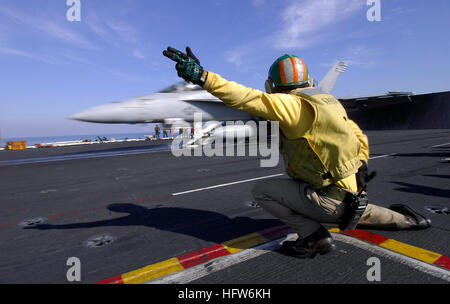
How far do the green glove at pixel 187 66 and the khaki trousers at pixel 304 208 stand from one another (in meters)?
1.15

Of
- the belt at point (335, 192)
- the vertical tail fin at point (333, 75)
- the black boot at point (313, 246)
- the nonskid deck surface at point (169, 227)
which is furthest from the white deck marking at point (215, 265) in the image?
the vertical tail fin at point (333, 75)

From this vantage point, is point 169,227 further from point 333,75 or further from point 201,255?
point 333,75

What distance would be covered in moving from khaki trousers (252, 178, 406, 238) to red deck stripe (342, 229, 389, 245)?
0.11m

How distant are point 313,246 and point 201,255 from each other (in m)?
0.98

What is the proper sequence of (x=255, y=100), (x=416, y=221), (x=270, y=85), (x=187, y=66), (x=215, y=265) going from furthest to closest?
(x=416, y=221), (x=270, y=85), (x=215, y=265), (x=187, y=66), (x=255, y=100)

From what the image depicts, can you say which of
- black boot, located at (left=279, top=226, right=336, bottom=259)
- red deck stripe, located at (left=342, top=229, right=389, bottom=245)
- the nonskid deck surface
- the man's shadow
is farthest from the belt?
the man's shadow

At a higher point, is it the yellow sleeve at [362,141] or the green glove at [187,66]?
the green glove at [187,66]

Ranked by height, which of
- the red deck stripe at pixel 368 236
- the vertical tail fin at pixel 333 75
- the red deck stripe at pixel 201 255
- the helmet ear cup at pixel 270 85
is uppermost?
the vertical tail fin at pixel 333 75

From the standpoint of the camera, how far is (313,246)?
1967 mm

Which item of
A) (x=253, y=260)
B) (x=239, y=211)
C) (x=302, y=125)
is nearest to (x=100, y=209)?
(x=239, y=211)

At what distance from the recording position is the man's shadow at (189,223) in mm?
2596

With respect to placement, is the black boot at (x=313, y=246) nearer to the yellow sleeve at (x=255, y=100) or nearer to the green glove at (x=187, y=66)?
the yellow sleeve at (x=255, y=100)

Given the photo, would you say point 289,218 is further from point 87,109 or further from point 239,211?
point 87,109

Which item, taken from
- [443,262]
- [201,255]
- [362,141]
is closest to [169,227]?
[201,255]
